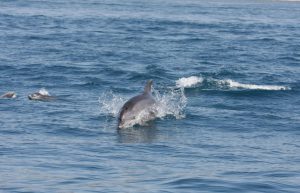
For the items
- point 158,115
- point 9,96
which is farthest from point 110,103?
point 9,96

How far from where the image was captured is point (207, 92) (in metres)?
29.6

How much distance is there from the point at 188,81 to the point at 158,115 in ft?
23.2

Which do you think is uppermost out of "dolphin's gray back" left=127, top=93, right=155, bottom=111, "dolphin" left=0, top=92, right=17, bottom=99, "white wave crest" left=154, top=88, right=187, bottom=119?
"dolphin's gray back" left=127, top=93, right=155, bottom=111

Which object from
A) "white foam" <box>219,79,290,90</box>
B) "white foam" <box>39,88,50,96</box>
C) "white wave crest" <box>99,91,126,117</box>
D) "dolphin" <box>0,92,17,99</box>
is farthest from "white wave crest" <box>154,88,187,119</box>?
"dolphin" <box>0,92,17,99</box>

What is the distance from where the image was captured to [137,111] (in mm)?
23312

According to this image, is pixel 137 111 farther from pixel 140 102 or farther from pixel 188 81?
pixel 188 81

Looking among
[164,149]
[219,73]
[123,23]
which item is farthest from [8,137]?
[123,23]

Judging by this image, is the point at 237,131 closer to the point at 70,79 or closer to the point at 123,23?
the point at 70,79

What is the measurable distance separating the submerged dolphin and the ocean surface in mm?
295

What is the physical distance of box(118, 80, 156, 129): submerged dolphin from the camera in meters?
23.0

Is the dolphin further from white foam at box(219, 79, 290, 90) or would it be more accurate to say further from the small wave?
white foam at box(219, 79, 290, 90)

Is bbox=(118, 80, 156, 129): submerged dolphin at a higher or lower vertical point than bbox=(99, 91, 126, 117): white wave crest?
higher

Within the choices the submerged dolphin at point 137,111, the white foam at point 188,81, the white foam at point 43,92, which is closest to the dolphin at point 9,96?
the white foam at point 43,92

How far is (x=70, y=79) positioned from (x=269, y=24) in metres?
35.5
